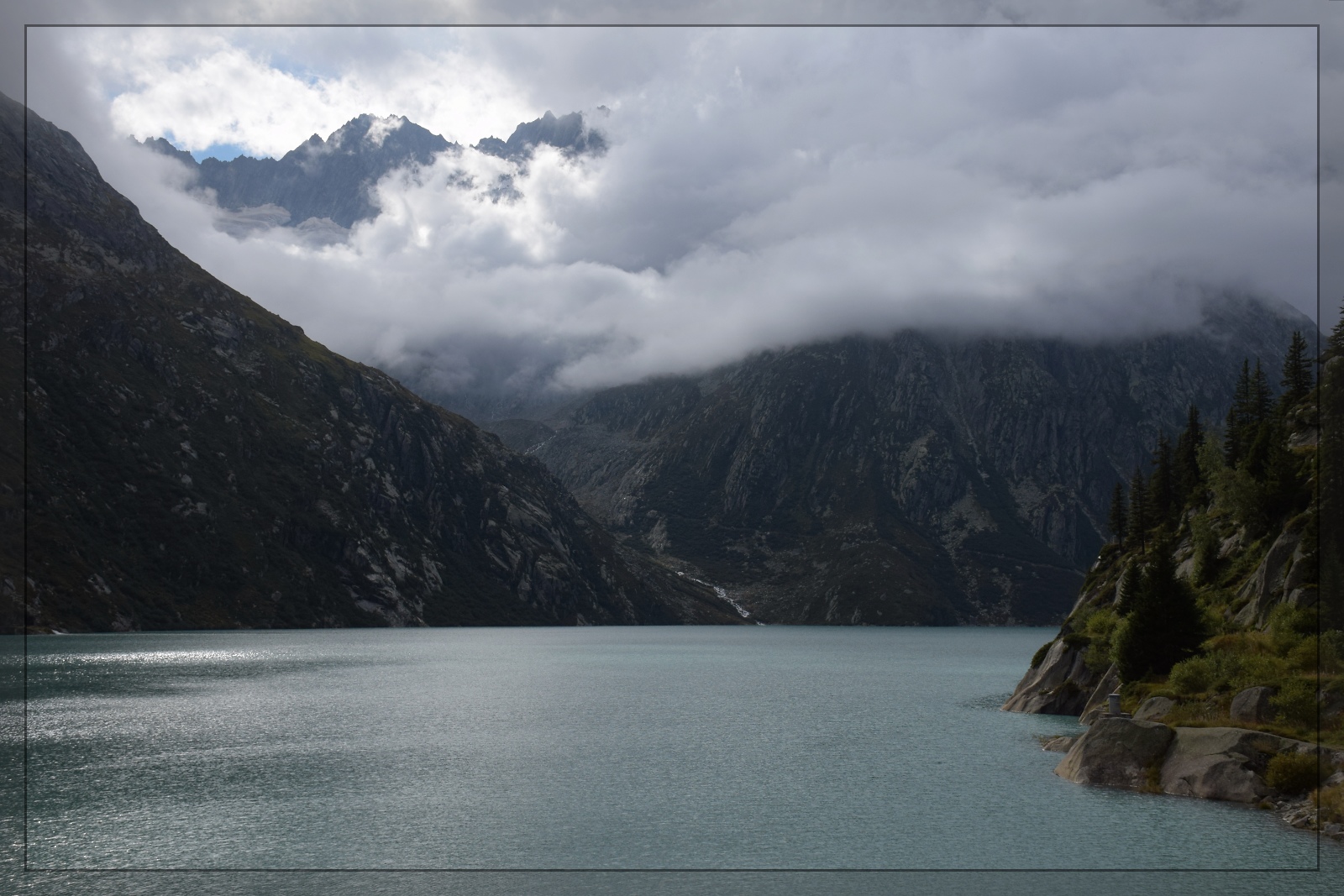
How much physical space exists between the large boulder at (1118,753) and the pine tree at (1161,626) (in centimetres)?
1826

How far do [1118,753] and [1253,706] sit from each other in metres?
8.66

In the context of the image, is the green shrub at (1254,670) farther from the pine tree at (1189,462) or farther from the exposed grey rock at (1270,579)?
the pine tree at (1189,462)

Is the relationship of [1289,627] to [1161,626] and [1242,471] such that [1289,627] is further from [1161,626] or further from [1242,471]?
[1242,471]

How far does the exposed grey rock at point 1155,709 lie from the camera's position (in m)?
64.1

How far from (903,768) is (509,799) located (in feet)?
86.0

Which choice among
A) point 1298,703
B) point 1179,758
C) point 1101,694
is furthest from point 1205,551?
point 1179,758

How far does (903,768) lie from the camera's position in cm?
6412

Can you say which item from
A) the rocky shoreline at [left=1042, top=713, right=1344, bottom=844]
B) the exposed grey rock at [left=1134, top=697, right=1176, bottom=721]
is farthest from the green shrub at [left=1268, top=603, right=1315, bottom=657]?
the rocky shoreline at [left=1042, top=713, right=1344, bottom=844]

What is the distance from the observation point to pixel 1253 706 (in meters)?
57.2

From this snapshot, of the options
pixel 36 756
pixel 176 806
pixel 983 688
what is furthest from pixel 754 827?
pixel 983 688

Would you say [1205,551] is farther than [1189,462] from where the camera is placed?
No

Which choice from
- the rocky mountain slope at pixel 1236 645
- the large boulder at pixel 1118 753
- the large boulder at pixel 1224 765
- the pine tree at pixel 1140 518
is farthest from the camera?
the pine tree at pixel 1140 518

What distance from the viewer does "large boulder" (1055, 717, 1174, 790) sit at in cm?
5531

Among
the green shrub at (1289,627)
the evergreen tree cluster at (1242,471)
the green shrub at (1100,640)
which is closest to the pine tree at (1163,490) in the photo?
the evergreen tree cluster at (1242,471)
